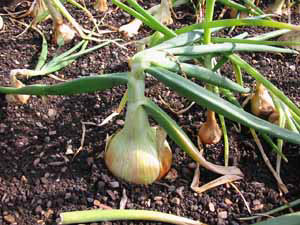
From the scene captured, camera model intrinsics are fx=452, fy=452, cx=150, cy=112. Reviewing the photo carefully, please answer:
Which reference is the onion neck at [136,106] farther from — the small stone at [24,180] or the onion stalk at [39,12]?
the onion stalk at [39,12]

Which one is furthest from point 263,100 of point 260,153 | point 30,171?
point 30,171

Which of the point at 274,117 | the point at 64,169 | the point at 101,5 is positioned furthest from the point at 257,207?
the point at 101,5

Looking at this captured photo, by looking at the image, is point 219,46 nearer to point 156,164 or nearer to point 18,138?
point 156,164

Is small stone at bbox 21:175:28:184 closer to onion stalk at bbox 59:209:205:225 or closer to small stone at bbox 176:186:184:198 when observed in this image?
onion stalk at bbox 59:209:205:225

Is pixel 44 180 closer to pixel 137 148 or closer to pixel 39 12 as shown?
pixel 137 148

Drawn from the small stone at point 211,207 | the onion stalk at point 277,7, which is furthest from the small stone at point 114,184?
the onion stalk at point 277,7

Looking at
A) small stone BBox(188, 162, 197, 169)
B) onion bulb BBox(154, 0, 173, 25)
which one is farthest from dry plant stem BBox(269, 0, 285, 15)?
small stone BBox(188, 162, 197, 169)
